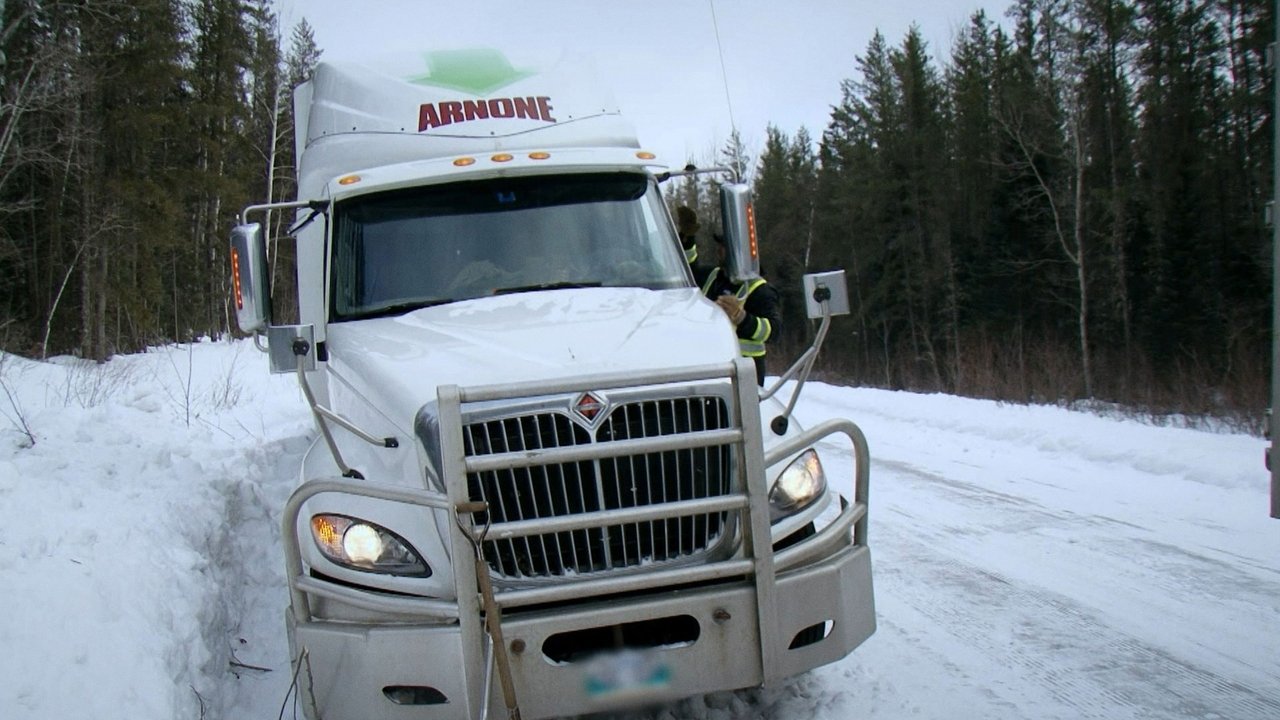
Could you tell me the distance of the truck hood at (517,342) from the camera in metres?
3.58

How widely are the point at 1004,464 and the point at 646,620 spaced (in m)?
7.34

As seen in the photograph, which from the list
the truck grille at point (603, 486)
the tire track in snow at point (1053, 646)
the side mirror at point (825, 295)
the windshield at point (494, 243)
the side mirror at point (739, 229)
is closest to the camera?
the truck grille at point (603, 486)

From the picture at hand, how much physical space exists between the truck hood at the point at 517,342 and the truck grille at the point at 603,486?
10.3 inches

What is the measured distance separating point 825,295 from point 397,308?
2.19 m

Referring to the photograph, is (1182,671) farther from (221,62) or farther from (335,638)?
(221,62)

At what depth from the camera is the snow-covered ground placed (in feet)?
12.4

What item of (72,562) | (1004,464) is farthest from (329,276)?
(1004,464)

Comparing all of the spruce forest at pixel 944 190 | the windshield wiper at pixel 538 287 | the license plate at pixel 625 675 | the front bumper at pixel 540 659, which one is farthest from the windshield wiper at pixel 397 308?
the spruce forest at pixel 944 190

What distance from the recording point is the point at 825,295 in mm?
4070

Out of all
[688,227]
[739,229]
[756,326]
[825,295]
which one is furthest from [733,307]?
[688,227]

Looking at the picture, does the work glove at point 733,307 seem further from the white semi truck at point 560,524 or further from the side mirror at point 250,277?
the side mirror at point 250,277

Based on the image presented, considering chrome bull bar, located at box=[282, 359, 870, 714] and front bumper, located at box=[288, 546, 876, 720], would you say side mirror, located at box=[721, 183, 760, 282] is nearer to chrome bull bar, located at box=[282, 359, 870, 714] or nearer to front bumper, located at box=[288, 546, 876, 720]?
chrome bull bar, located at box=[282, 359, 870, 714]

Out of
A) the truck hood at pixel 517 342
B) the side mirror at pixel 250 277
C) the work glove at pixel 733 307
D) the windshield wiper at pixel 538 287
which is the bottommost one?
the truck hood at pixel 517 342

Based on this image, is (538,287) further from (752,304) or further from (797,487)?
(752,304)
